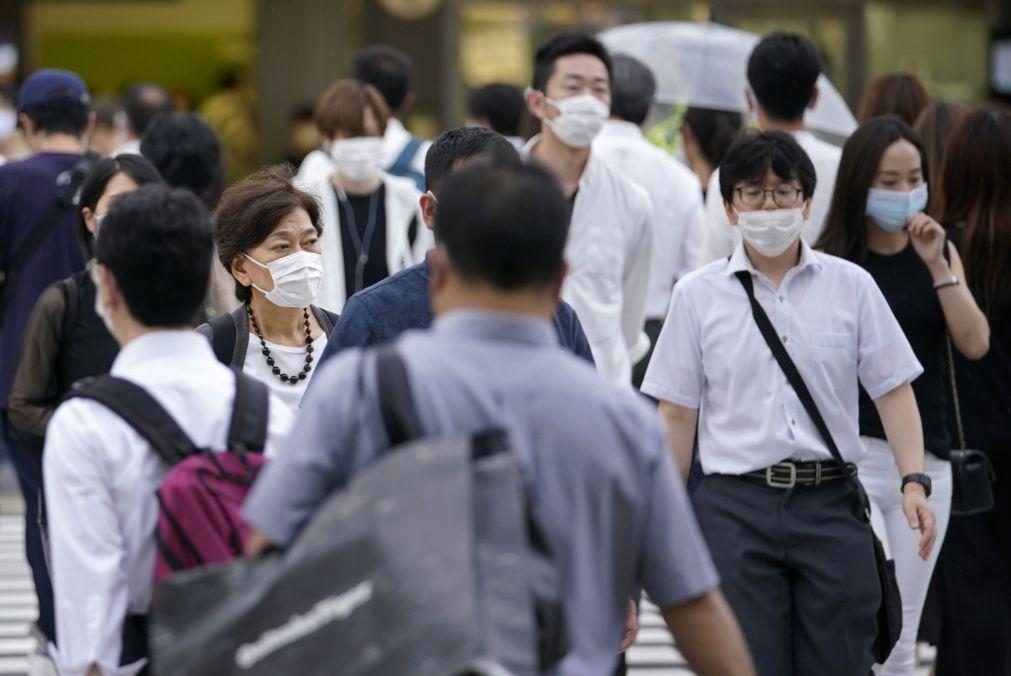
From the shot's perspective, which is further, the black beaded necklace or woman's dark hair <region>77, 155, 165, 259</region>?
woman's dark hair <region>77, 155, 165, 259</region>

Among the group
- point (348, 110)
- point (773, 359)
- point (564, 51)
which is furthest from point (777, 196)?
point (348, 110)

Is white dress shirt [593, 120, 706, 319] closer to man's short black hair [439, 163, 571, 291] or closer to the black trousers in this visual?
the black trousers

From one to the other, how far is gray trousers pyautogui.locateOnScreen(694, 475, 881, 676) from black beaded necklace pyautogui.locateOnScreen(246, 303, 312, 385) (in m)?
1.22

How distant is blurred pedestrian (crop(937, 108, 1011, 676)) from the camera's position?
22.1 ft

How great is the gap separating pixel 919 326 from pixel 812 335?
1.00 m

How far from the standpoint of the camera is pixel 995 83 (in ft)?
61.9

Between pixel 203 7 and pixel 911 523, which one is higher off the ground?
pixel 911 523

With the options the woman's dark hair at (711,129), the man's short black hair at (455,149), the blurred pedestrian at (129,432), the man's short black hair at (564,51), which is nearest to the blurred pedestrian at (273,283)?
the man's short black hair at (455,149)

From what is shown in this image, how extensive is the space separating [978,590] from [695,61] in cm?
344

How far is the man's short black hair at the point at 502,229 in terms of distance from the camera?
3162 millimetres

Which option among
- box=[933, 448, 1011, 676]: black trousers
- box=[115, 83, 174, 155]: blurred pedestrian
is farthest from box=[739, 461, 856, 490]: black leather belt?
box=[115, 83, 174, 155]: blurred pedestrian

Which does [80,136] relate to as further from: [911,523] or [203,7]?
[203,7]

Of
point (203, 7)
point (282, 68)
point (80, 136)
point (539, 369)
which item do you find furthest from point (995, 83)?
point (539, 369)

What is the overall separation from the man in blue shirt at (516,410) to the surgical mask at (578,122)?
3991 millimetres
